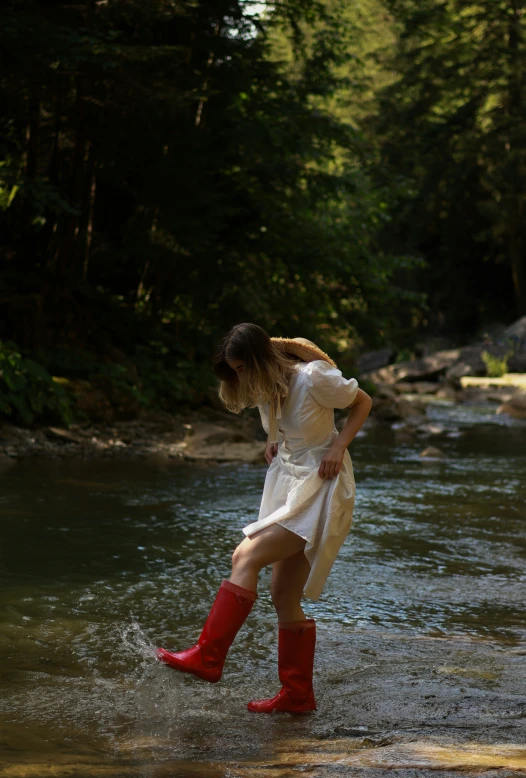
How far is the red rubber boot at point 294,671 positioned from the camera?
3766mm

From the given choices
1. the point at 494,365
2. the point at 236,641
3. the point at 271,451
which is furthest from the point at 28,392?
the point at 494,365

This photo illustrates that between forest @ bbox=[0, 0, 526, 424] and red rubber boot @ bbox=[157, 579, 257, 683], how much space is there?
7.92 m

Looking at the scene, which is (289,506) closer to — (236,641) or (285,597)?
(285,597)

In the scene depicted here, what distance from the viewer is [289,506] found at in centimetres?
381

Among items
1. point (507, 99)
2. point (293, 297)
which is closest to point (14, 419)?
point (293, 297)

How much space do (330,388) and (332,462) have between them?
297mm

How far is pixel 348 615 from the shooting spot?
17.4 ft

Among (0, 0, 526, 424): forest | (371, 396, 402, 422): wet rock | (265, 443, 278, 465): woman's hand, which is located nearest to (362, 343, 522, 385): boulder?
(371, 396, 402, 422): wet rock

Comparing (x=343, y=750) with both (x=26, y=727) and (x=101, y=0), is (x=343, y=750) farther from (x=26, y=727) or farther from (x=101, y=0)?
(x=101, y=0)

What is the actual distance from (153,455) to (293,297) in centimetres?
550

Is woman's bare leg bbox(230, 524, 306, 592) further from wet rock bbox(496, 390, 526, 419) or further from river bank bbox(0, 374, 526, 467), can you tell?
wet rock bbox(496, 390, 526, 419)

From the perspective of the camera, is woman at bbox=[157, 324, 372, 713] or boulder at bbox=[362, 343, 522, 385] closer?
woman at bbox=[157, 324, 372, 713]

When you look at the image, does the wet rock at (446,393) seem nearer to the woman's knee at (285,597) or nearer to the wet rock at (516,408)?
the wet rock at (516,408)

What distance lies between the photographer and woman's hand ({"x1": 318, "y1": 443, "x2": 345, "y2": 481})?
381 cm
